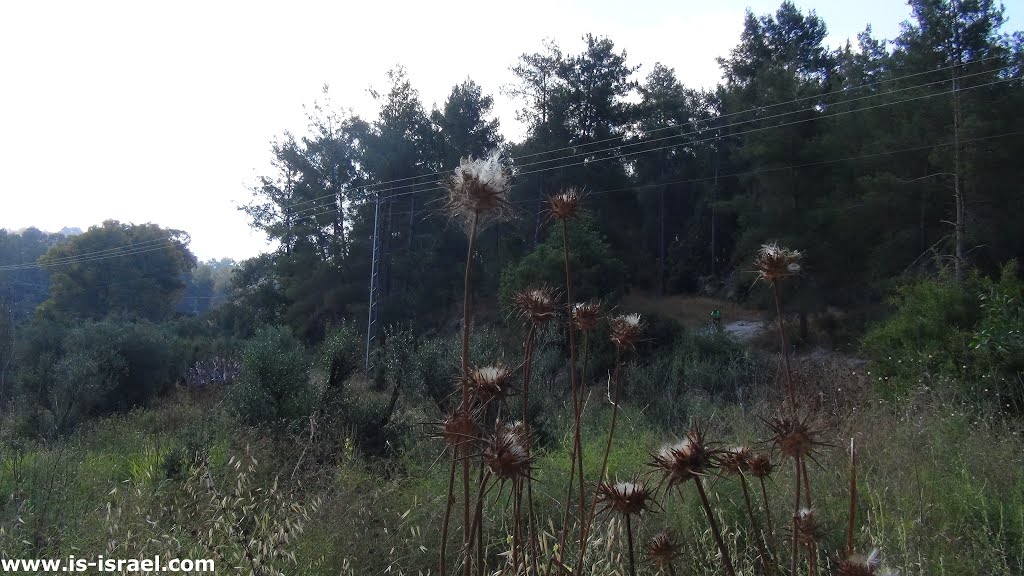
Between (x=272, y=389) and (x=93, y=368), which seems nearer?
(x=272, y=389)

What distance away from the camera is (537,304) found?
1.53 m

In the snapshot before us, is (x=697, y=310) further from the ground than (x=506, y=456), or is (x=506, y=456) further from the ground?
(x=506, y=456)

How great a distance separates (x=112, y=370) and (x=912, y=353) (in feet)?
57.0

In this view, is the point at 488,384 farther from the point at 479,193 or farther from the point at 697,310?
the point at 697,310

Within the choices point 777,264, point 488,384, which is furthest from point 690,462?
point 777,264

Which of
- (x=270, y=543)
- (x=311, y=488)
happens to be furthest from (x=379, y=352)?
(x=270, y=543)

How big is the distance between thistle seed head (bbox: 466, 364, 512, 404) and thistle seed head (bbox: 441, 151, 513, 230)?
10.7 inches

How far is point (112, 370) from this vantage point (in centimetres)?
1769

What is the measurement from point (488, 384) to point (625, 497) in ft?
0.99

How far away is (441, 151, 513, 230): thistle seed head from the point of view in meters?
1.35

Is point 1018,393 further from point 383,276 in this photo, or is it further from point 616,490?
point 383,276

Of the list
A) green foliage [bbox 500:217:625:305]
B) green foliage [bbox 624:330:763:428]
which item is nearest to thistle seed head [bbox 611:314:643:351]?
green foliage [bbox 624:330:763:428]

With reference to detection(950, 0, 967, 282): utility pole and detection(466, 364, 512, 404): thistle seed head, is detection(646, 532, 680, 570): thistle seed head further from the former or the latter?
detection(950, 0, 967, 282): utility pole

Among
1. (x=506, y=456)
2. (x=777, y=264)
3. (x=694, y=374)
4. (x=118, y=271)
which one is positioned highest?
(x=118, y=271)
